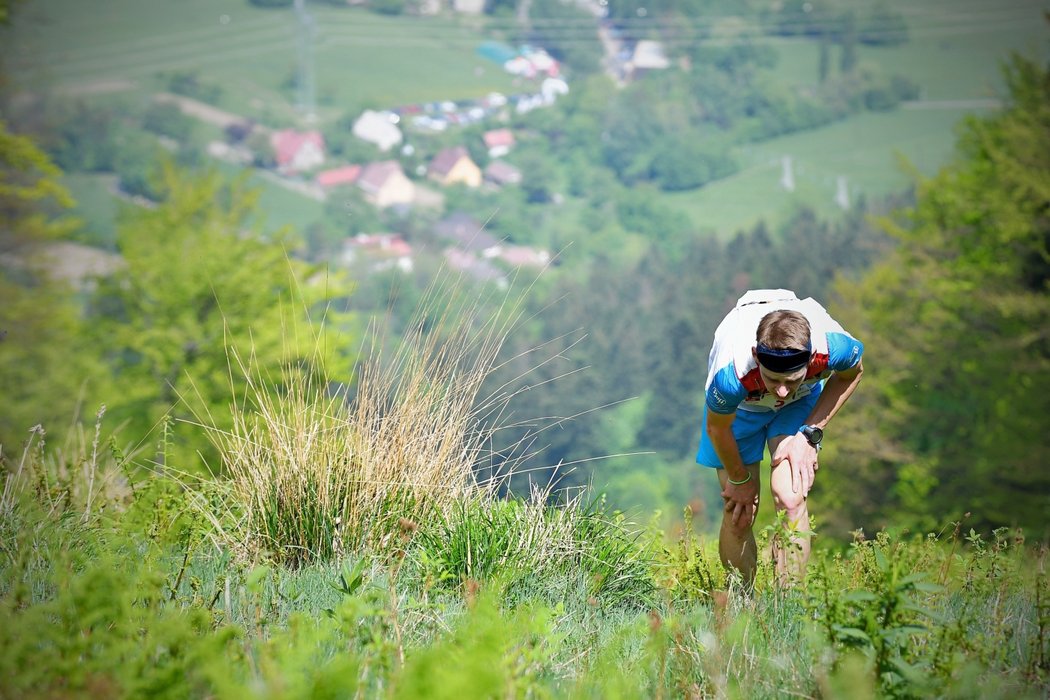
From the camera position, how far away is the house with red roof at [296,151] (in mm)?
102312

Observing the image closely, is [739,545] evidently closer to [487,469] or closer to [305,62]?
[487,469]

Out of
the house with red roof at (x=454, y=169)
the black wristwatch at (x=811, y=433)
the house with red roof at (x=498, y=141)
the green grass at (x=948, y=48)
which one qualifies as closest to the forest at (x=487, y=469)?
the black wristwatch at (x=811, y=433)

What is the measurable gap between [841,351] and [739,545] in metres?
0.89

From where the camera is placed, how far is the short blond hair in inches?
145

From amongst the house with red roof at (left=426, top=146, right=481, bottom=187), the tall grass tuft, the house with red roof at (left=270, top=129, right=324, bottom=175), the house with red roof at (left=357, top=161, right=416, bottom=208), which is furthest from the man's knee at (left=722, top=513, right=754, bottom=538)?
the house with red roof at (left=426, top=146, right=481, bottom=187)

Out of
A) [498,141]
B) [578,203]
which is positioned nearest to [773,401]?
[578,203]

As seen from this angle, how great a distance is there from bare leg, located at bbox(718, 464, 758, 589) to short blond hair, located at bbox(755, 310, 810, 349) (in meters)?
0.81

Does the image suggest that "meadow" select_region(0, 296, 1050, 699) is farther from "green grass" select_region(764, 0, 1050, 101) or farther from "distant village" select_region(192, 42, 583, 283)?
"green grass" select_region(764, 0, 1050, 101)

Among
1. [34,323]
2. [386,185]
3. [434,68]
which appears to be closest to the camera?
[34,323]

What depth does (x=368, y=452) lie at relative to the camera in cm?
430

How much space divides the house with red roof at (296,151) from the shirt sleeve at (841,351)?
101 m

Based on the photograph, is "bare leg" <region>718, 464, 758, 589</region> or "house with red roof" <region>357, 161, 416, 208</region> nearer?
"bare leg" <region>718, 464, 758, 589</region>

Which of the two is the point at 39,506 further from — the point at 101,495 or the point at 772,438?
the point at 772,438

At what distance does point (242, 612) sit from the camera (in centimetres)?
336
